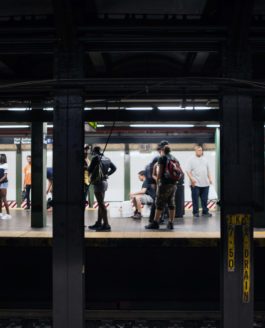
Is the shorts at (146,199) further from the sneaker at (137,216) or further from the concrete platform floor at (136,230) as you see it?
the concrete platform floor at (136,230)

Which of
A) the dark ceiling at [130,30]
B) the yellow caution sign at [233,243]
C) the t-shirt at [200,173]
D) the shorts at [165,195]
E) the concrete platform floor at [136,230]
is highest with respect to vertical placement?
the dark ceiling at [130,30]

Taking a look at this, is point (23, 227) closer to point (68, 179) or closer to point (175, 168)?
point (175, 168)

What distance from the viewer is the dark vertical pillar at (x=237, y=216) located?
4016 mm

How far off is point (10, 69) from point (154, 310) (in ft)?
14.6

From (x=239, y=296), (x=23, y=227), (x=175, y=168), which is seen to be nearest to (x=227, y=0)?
(x=239, y=296)

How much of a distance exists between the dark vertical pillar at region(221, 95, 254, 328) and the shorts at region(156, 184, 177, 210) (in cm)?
309

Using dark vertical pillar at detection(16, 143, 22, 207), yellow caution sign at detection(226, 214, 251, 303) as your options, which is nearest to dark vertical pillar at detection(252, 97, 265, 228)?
yellow caution sign at detection(226, 214, 251, 303)

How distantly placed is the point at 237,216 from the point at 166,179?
3.08m

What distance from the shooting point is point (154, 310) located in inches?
231

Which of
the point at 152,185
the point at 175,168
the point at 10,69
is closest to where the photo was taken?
the point at 10,69

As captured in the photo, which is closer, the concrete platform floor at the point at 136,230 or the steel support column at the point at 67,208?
the steel support column at the point at 67,208

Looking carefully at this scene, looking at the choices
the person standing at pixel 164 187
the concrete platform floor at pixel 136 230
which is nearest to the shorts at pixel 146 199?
the concrete platform floor at pixel 136 230

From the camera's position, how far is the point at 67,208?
160 inches

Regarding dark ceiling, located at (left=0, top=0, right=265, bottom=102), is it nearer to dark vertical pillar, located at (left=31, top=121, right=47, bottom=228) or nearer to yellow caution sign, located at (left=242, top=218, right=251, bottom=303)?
yellow caution sign, located at (left=242, top=218, right=251, bottom=303)
